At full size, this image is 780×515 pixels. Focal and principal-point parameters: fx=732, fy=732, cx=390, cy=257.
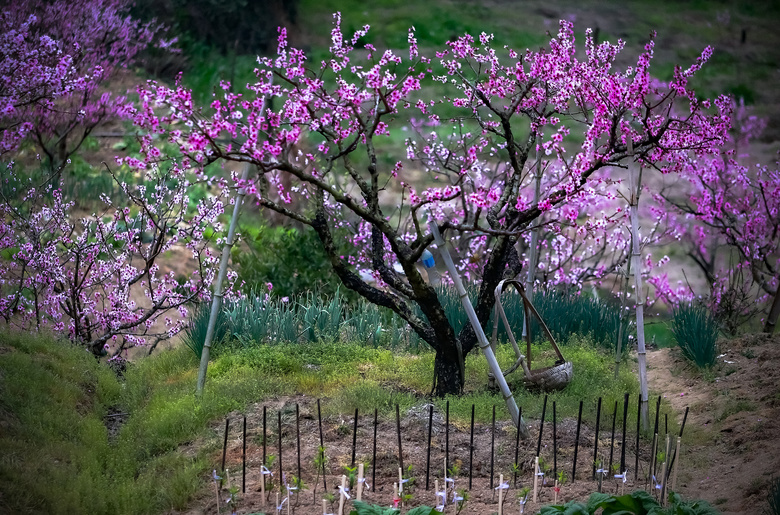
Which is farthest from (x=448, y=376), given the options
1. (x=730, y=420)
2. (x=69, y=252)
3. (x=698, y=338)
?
(x=69, y=252)

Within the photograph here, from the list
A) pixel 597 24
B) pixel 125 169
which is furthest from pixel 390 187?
pixel 597 24

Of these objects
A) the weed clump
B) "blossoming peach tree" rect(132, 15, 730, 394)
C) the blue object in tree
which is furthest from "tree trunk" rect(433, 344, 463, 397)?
the weed clump

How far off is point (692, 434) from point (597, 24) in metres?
13.7

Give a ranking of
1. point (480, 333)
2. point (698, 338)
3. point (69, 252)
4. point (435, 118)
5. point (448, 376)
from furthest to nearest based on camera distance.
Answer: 1. point (69, 252)
2. point (698, 338)
3. point (435, 118)
4. point (448, 376)
5. point (480, 333)

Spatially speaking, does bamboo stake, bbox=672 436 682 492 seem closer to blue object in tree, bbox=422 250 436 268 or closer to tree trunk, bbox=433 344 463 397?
tree trunk, bbox=433 344 463 397

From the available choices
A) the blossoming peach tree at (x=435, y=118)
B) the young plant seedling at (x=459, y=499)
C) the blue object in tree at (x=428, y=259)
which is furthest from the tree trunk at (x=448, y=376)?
the young plant seedling at (x=459, y=499)

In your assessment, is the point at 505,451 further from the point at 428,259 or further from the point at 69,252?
the point at 69,252

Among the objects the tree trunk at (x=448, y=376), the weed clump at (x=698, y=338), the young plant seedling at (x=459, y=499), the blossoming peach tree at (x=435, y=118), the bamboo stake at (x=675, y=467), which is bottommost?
the young plant seedling at (x=459, y=499)

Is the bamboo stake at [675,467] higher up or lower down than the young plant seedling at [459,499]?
higher up

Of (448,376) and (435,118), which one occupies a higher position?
(435,118)

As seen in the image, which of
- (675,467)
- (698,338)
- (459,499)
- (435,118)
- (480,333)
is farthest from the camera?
(698,338)

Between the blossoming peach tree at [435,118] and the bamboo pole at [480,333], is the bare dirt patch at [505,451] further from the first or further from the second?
the blossoming peach tree at [435,118]

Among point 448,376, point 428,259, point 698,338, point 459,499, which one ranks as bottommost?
point 459,499

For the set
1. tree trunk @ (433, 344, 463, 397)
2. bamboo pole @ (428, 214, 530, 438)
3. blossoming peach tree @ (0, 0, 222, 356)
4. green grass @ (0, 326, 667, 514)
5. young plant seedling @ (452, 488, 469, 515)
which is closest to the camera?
young plant seedling @ (452, 488, 469, 515)
